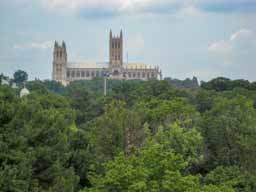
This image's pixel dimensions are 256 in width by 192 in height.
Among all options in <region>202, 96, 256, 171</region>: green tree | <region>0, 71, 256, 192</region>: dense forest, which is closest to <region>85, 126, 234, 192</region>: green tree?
<region>0, 71, 256, 192</region>: dense forest

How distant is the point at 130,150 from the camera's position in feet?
179

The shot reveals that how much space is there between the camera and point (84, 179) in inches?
1954

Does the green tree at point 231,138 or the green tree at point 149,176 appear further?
the green tree at point 231,138

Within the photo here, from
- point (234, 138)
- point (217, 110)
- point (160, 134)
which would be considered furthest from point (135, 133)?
point (217, 110)

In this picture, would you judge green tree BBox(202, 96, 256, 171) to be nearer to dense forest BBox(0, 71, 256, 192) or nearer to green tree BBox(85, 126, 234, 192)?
dense forest BBox(0, 71, 256, 192)

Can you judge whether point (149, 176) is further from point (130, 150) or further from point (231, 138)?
point (231, 138)

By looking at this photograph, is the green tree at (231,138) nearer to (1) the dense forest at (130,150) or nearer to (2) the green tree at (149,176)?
(1) the dense forest at (130,150)

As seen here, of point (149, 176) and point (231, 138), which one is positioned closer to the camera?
point (149, 176)

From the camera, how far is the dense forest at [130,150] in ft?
111

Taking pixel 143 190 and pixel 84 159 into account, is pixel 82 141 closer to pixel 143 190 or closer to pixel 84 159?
pixel 84 159

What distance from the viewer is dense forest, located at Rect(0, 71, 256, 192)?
111ft

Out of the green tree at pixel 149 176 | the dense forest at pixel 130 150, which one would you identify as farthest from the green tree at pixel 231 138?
the green tree at pixel 149 176

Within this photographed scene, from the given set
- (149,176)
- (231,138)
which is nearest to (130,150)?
(231,138)

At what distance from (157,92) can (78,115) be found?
12.8 meters
